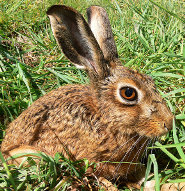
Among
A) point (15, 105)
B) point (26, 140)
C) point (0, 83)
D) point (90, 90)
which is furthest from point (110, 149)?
point (0, 83)

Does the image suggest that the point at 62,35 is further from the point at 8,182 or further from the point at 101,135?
the point at 8,182

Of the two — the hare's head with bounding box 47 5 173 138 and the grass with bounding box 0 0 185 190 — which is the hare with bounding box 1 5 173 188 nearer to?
the hare's head with bounding box 47 5 173 138

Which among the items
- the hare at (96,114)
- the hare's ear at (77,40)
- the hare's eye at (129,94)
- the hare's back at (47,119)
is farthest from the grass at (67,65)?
the hare's ear at (77,40)

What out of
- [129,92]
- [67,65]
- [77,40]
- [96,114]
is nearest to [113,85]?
[129,92]

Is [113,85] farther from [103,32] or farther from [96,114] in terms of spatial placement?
[103,32]

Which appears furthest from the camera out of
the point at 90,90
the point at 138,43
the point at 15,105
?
the point at 138,43

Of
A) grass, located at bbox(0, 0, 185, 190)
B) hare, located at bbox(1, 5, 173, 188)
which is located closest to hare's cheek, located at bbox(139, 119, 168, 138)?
hare, located at bbox(1, 5, 173, 188)

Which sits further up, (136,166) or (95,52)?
(95,52)
